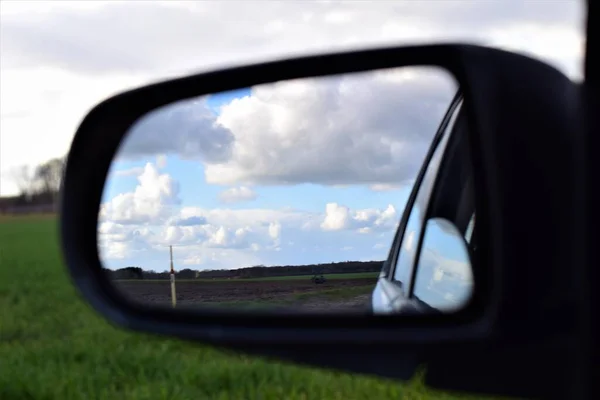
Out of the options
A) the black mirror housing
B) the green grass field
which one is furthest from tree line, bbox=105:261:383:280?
the green grass field

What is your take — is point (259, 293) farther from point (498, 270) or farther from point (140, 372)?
point (140, 372)

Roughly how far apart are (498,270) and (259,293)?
30.2 inches

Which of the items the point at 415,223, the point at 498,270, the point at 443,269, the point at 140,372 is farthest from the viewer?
the point at 140,372

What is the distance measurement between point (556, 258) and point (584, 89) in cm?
26

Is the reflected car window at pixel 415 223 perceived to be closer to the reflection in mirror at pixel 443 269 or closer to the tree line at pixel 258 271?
the reflection in mirror at pixel 443 269

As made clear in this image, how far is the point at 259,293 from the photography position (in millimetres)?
1964

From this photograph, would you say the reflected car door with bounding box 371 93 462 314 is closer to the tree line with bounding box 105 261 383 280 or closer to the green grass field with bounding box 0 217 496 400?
the tree line with bounding box 105 261 383 280

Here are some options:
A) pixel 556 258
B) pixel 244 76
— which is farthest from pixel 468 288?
pixel 244 76

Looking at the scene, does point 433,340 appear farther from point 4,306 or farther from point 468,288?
point 4,306

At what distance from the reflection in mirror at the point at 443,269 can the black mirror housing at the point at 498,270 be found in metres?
0.13

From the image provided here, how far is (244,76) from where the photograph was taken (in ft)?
6.29

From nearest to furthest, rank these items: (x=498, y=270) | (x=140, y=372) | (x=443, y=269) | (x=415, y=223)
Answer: (x=498, y=270) → (x=443, y=269) → (x=415, y=223) → (x=140, y=372)

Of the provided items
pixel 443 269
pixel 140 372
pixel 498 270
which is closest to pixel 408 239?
pixel 443 269

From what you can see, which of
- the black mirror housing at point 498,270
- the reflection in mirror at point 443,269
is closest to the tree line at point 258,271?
the reflection in mirror at point 443,269
